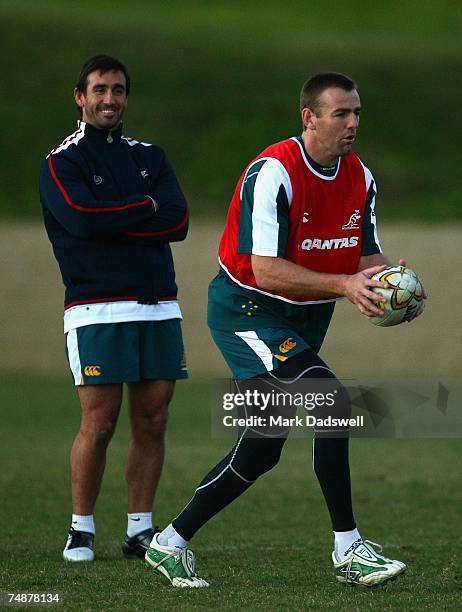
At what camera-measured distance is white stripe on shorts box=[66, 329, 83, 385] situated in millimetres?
6125

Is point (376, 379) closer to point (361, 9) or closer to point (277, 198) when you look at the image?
point (277, 198)

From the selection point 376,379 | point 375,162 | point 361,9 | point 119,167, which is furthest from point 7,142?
point 119,167

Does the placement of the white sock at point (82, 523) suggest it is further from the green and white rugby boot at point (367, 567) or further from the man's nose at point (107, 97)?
the man's nose at point (107, 97)

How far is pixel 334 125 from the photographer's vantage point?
5266mm

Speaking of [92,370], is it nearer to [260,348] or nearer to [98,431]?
[98,431]

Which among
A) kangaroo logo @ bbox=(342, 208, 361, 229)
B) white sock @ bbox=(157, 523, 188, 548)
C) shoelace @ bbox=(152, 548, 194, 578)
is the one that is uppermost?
kangaroo logo @ bbox=(342, 208, 361, 229)

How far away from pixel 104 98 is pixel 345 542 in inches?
101

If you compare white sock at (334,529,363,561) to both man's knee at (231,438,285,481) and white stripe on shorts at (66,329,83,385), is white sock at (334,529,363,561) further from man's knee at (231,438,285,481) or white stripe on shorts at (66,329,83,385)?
white stripe on shorts at (66,329,83,385)

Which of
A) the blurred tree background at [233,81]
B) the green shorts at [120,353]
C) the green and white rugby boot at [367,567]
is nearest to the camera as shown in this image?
the green and white rugby boot at [367,567]

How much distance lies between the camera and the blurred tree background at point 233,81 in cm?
2569

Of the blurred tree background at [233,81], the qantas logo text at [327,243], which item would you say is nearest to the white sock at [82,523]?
the qantas logo text at [327,243]

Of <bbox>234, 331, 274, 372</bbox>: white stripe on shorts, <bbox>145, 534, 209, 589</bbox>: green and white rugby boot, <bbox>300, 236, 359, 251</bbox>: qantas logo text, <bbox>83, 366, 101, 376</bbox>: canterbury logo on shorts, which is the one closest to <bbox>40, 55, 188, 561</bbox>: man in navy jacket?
<bbox>83, 366, 101, 376</bbox>: canterbury logo on shorts

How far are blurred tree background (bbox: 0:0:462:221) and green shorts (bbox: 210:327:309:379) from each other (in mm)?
17711

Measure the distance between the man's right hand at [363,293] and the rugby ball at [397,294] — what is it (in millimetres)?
26
